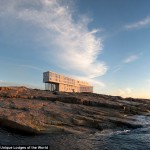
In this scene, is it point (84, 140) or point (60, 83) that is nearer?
point (84, 140)

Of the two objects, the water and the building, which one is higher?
the building

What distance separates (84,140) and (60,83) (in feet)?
359

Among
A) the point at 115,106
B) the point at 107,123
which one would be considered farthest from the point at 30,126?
the point at 115,106

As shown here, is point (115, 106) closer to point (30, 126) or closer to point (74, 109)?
point (74, 109)

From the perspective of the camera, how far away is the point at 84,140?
2152cm

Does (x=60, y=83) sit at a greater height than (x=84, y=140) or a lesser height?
greater

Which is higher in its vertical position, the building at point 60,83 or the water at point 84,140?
the building at point 60,83

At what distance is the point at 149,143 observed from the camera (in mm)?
21531

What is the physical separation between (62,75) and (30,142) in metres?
115

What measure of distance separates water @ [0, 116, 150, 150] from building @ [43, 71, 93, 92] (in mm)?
98590

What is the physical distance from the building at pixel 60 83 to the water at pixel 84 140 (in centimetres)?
9859

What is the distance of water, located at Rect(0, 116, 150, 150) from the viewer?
1961cm

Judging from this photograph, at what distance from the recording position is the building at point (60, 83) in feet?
402

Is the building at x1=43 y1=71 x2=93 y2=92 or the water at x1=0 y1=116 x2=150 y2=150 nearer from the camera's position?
the water at x1=0 y1=116 x2=150 y2=150
